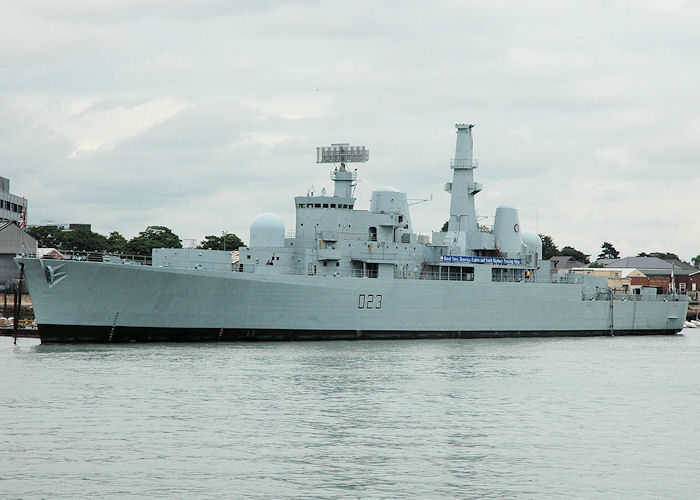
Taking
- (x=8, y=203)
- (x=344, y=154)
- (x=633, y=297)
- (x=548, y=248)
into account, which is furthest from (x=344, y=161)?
(x=548, y=248)

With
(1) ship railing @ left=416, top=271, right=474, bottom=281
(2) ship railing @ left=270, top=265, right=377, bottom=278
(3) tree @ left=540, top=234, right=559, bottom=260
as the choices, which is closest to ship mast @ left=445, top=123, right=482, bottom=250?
(1) ship railing @ left=416, top=271, right=474, bottom=281

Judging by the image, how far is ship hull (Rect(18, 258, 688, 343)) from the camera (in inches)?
1291

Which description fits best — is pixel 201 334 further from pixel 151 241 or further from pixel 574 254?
pixel 574 254

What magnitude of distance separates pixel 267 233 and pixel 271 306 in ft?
13.2

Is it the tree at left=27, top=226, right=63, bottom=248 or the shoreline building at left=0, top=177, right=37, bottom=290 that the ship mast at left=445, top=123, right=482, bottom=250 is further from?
the tree at left=27, top=226, right=63, bottom=248

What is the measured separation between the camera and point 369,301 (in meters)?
39.1

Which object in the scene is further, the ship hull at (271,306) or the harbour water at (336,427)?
the ship hull at (271,306)

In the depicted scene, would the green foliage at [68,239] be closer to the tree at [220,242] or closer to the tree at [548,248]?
the tree at [220,242]

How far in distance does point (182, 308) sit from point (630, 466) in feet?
71.8

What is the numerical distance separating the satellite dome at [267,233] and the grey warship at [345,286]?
0.14 feet

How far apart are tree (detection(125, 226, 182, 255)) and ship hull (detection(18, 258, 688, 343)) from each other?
37.7m

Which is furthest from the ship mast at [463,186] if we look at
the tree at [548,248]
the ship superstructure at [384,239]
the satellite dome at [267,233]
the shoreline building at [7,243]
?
the tree at [548,248]

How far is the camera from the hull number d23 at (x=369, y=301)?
38.8 meters

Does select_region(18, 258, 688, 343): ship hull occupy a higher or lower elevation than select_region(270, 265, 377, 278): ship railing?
Result: lower
